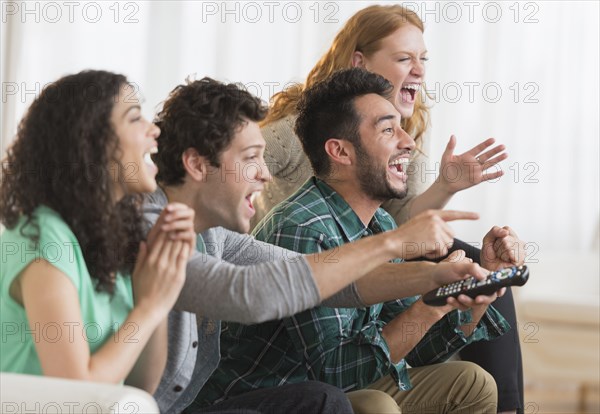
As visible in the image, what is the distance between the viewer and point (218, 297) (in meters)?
1.43

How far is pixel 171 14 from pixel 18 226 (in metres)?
2.52

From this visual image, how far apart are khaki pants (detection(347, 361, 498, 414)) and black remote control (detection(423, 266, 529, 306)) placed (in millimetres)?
332

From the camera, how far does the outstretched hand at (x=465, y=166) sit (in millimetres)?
2254

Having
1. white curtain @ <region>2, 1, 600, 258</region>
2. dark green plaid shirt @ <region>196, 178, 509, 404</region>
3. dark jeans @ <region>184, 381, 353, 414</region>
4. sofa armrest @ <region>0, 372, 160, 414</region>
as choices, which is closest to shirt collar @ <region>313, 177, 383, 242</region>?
dark green plaid shirt @ <region>196, 178, 509, 404</region>

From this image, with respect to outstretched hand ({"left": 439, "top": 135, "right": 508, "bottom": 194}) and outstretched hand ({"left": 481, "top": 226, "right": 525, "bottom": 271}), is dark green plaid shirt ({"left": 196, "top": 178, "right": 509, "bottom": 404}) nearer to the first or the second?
outstretched hand ({"left": 481, "top": 226, "right": 525, "bottom": 271})

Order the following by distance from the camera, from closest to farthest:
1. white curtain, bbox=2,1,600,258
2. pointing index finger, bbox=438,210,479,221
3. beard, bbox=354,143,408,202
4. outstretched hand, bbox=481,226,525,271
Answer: pointing index finger, bbox=438,210,479,221 < outstretched hand, bbox=481,226,525,271 < beard, bbox=354,143,408,202 < white curtain, bbox=2,1,600,258

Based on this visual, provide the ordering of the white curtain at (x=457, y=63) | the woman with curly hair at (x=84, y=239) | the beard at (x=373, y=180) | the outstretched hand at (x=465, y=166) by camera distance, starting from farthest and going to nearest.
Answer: the white curtain at (x=457, y=63) < the outstretched hand at (x=465, y=166) < the beard at (x=373, y=180) < the woman with curly hair at (x=84, y=239)

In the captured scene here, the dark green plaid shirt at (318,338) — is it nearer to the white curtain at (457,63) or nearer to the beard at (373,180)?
the beard at (373,180)

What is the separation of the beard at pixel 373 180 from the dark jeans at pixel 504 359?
0.34m

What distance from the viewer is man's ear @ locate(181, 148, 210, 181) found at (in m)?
1.65

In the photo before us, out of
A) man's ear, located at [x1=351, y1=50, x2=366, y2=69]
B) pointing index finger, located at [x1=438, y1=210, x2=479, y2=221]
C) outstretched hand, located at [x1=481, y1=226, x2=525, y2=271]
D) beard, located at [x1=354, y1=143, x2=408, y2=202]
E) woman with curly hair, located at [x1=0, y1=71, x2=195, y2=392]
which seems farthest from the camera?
man's ear, located at [x1=351, y1=50, x2=366, y2=69]

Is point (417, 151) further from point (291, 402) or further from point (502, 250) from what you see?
point (291, 402)

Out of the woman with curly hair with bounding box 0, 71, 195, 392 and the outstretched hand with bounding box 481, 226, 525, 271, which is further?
the outstretched hand with bounding box 481, 226, 525, 271


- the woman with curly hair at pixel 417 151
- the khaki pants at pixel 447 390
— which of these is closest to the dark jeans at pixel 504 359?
the woman with curly hair at pixel 417 151
